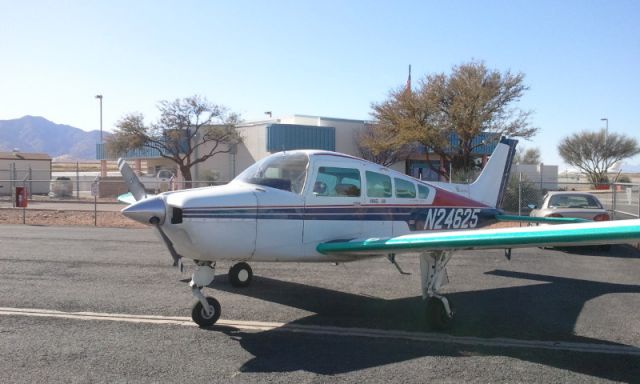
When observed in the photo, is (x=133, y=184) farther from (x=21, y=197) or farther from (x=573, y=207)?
(x=21, y=197)

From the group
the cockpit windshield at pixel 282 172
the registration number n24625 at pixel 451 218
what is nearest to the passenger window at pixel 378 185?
the registration number n24625 at pixel 451 218

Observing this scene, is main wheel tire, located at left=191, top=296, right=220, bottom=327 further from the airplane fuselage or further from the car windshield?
the car windshield

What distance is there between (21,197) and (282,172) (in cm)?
1677

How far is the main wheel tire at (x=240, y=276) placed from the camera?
8992 millimetres

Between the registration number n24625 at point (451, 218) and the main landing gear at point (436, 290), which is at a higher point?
the registration number n24625 at point (451, 218)

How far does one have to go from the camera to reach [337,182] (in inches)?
299

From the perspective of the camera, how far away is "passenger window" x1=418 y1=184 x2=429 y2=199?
851cm

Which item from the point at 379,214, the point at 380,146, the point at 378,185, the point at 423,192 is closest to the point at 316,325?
the point at 379,214

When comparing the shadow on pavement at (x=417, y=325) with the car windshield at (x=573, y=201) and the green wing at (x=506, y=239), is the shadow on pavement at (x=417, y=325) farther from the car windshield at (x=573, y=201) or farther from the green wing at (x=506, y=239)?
the car windshield at (x=573, y=201)

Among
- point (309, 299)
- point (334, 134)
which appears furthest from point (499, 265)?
point (334, 134)

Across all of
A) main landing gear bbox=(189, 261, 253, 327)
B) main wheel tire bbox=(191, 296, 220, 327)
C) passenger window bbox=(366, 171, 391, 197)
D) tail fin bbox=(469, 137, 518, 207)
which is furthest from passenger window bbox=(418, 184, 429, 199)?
main wheel tire bbox=(191, 296, 220, 327)

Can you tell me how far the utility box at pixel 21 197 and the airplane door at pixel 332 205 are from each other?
16.5 meters

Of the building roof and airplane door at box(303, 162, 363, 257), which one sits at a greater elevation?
the building roof

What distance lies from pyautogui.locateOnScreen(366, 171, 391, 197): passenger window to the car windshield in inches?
340
